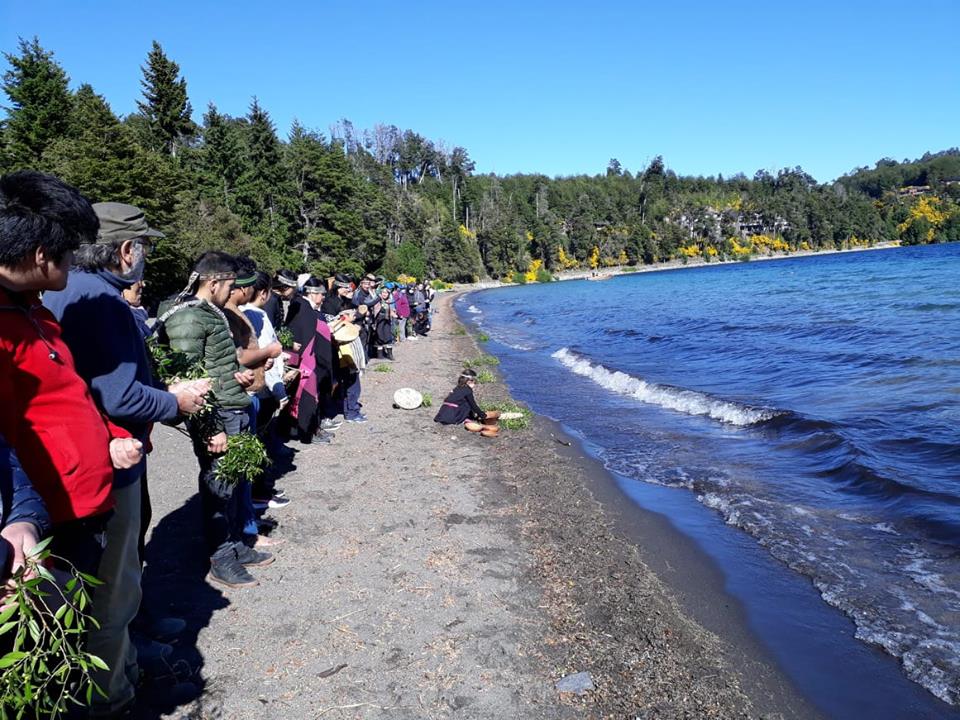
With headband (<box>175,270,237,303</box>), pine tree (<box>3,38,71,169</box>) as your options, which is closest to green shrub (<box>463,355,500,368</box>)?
headband (<box>175,270,237,303</box>)

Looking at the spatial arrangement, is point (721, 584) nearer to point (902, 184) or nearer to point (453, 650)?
point (453, 650)

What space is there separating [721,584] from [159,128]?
5147 cm

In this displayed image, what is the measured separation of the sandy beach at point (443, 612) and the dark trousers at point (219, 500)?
307 mm

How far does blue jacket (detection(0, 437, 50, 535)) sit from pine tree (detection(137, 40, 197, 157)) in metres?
50.5

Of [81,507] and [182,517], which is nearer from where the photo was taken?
[81,507]

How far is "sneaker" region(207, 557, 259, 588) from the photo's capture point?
189 inches

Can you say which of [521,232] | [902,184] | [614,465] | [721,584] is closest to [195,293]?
[721,584]

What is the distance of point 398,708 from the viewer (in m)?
3.62

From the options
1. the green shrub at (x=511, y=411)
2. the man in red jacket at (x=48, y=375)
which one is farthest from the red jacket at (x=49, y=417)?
the green shrub at (x=511, y=411)

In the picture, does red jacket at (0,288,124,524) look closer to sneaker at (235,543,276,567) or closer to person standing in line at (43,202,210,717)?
person standing in line at (43,202,210,717)

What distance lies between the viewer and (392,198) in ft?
313

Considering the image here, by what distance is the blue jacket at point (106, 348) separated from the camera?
281cm

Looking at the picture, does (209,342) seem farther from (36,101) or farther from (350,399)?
(36,101)

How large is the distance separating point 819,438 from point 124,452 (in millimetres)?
9745
